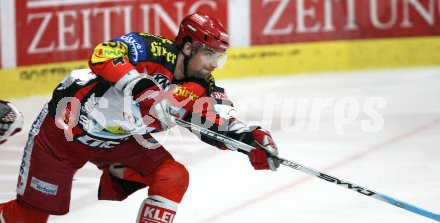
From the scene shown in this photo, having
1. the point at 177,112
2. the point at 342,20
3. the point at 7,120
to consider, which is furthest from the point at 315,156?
the point at 342,20

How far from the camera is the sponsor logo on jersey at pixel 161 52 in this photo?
4.42 m

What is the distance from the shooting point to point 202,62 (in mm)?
4422

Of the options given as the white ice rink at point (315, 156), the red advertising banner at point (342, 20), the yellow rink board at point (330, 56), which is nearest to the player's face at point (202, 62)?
the white ice rink at point (315, 156)

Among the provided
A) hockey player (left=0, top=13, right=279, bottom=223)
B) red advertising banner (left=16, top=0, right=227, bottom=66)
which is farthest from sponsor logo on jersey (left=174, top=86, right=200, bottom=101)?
red advertising banner (left=16, top=0, right=227, bottom=66)

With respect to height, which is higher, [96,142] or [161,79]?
[161,79]

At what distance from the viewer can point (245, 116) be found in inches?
344

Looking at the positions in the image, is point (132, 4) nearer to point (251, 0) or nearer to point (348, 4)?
point (251, 0)

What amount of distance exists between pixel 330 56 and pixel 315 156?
3.63 metres

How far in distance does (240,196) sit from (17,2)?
12.7 feet

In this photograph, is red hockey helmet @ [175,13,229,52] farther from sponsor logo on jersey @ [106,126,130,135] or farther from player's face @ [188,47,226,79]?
sponsor logo on jersey @ [106,126,130,135]

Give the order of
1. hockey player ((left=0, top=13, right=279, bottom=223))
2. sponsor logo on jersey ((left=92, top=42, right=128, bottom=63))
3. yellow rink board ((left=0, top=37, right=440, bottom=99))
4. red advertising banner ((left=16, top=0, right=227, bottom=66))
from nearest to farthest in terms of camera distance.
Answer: sponsor logo on jersey ((left=92, top=42, right=128, bottom=63)) < hockey player ((left=0, top=13, right=279, bottom=223)) < red advertising banner ((left=16, top=0, right=227, bottom=66)) < yellow rink board ((left=0, top=37, right=440, bottom=99))

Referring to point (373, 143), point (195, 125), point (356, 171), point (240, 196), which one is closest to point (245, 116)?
point (373, 143)

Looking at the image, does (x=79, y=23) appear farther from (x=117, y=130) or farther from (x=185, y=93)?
(x=185, y=93)

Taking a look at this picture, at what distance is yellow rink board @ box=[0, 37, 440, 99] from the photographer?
1048 cm
